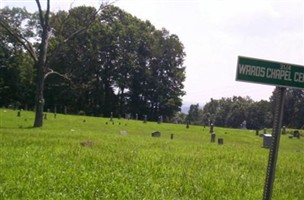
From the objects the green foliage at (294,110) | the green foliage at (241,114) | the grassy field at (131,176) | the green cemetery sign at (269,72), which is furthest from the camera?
the green foliage at (241,114)

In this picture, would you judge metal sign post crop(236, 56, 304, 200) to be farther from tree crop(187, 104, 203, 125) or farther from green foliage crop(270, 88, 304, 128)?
tree crop(187, 104, 203, 125)

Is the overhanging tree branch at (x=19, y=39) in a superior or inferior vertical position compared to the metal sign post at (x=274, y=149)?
superior

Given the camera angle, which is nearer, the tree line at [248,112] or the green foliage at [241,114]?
the tree line at [248,112]

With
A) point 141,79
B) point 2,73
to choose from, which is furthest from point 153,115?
point 2,73

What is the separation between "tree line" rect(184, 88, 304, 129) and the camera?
8994cm

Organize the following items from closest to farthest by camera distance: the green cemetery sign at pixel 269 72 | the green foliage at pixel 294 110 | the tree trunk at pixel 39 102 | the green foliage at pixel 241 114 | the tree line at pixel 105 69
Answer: the green cemetery sign at pixel 269 72
the tree trunk at pixel 39 102
the tree line at pixel 105 69
the green foliage at pixel 294 110
the green foliage at pixel 241 114

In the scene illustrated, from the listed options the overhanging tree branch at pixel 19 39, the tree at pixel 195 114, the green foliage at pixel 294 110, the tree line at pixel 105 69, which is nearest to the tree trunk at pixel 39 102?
the overhanging tree branch at pixel 19 39

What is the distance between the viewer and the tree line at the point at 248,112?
8994 centimetres

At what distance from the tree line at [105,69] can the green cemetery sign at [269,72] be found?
64.0m

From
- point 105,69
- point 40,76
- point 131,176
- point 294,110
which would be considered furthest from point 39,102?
point 294,110

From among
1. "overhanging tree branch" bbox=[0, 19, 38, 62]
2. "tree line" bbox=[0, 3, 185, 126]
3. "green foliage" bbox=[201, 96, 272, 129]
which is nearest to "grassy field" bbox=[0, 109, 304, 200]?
"overhanging tree branch" bbox=[0, 19, 38, 62]

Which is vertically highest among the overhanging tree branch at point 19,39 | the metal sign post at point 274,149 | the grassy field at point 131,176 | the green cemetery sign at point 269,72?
the overhanging tree branch at point 19,39

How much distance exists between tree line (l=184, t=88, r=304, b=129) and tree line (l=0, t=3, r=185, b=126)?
12.7 metres

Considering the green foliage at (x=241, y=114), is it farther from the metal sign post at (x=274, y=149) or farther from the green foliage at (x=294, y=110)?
the metal sign post at (x=274, y=149)
